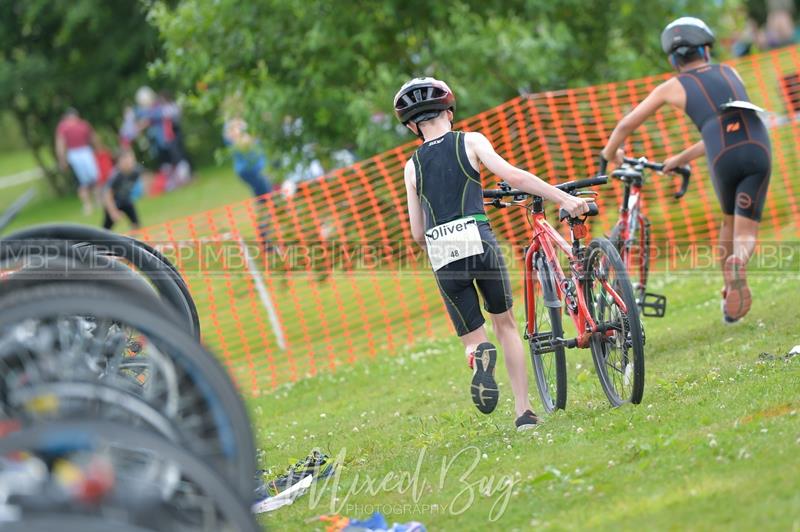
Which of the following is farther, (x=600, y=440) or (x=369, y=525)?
(x=600, y=440)

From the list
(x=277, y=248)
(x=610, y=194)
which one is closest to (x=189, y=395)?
(x=277, y=248)

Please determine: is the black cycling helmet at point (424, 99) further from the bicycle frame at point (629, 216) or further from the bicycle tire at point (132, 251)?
the bicycle frame at point (629, 216)

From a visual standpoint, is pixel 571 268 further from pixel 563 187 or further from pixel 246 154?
pixel 246 154

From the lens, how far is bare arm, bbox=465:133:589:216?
682 cm

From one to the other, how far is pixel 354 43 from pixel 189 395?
1068cm

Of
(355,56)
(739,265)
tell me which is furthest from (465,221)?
(355,56)

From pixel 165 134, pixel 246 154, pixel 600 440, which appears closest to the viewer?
pixel 600 440

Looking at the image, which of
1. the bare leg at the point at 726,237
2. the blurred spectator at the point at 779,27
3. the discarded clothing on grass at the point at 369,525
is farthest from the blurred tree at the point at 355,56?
the blurred spectator at the point at 779,27

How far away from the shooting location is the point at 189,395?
14.0ft

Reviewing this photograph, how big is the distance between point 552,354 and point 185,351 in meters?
4.10

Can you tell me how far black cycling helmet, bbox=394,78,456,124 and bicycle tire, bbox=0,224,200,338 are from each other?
5.76ft

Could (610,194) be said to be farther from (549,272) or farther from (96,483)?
(96,483)

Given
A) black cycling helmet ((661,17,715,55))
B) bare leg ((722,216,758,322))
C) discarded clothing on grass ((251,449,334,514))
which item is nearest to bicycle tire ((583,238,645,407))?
discarded clothing on grass ((251,449,334,514))

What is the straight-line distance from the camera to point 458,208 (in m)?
7.03
